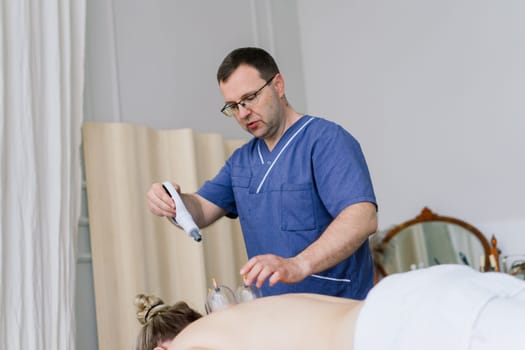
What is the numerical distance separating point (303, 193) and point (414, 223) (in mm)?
2232

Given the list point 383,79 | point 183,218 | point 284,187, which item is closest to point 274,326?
point 183,218

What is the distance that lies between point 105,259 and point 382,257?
1.75 meters

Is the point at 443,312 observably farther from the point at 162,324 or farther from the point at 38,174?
the point at 38,174

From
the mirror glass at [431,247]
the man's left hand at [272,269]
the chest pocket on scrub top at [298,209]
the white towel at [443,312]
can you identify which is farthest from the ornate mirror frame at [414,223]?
the white towel at [443,312]

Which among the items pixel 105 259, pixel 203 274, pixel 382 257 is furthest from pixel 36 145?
pixel 382 257

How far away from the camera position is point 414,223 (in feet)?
14.4

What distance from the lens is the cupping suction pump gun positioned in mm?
2020

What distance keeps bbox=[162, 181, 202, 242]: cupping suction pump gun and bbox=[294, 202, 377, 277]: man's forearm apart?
28cm

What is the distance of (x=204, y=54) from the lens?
4242mm

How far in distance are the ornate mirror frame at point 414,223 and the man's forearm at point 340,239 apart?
87.8 inches

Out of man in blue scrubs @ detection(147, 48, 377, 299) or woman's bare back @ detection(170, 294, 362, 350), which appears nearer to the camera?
woman's bare back @ detection(170, 294, 362, 350)

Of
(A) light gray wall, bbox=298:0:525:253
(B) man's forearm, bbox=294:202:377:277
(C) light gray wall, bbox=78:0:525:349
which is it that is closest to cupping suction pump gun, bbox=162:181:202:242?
(B) man's forearm, bbox=294:202:377:277

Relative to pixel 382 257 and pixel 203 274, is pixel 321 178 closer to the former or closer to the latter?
pixel 203 274

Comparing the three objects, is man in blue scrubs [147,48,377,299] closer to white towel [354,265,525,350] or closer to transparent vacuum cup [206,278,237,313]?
transparent vacuum cup [206,278,237,313]
